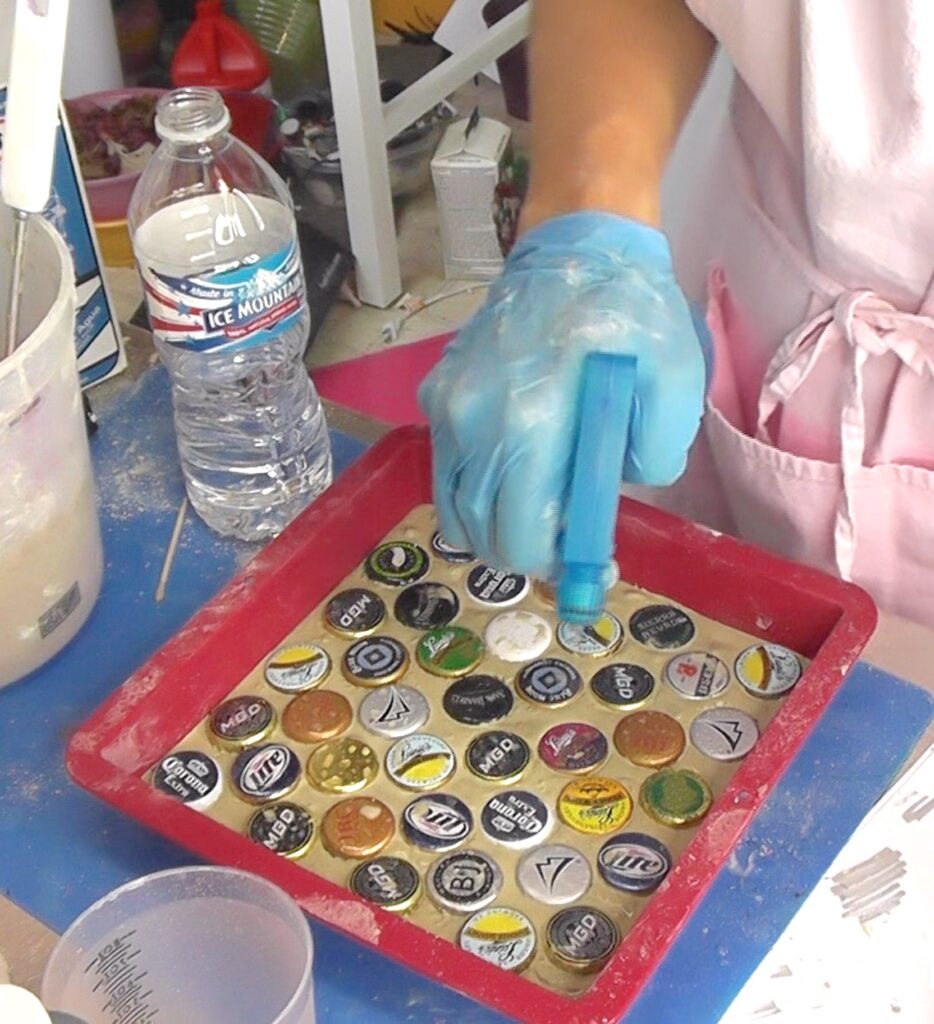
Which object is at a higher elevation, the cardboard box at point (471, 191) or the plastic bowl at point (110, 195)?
the plastic bowl at point (110, 195)

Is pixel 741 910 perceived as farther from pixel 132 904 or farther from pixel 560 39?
pixel 560 39

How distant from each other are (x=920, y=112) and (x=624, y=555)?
9.7 inches

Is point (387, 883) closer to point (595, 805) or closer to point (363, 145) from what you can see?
point (595, 805)

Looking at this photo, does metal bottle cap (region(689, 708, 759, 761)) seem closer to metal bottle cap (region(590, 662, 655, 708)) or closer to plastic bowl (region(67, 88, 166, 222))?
metal bottle cap (region(590, 662, 655, 708))

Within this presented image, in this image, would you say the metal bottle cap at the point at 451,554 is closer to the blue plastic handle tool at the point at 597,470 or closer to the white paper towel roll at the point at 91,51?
the blue plastic handle tool at the point at 597,470

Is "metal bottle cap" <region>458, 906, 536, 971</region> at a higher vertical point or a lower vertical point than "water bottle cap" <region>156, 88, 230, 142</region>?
lower

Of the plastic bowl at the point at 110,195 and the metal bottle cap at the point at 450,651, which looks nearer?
the metal bottle cap at the point at 450,651

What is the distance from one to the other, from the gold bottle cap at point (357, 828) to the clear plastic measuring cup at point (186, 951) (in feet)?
0.24

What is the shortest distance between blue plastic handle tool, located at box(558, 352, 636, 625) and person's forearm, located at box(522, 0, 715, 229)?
0.34 feet

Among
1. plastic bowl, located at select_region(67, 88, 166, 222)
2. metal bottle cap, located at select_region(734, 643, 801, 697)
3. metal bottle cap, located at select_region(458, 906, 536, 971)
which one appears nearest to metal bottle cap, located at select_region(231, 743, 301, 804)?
metal bottle cap, located at select_region(458, 906, 536, 971)

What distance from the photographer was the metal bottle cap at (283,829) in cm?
57

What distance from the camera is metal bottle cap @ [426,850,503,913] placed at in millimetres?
551

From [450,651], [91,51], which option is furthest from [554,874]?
[91,51]

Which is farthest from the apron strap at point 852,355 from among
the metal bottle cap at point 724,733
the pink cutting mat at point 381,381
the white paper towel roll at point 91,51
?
the white paper towel roll at point 91,51
